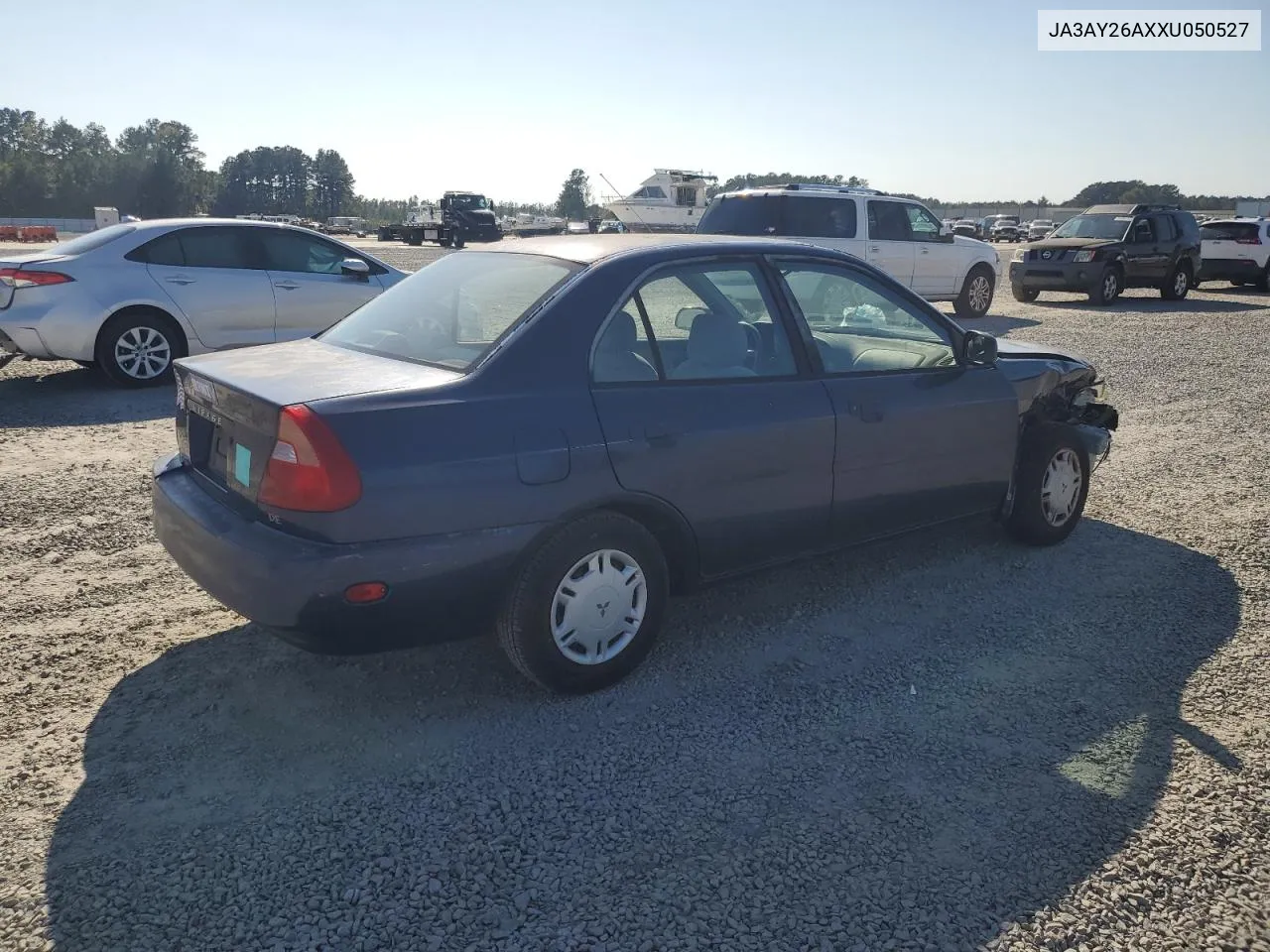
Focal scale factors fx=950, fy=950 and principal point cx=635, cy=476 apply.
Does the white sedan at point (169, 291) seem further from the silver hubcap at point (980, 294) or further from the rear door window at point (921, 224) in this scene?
→ the silver hubcap at point (980, 294)

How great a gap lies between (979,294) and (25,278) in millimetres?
13535

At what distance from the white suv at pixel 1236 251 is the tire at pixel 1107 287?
4.80 m

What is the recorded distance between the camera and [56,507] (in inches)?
208

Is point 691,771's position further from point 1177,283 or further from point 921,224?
point 1177,283

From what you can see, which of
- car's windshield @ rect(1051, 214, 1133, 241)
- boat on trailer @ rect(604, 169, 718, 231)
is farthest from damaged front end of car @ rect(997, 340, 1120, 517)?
boat on trailer @ rect(604, 169, 718, 231)

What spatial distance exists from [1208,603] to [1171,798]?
182 centimetres

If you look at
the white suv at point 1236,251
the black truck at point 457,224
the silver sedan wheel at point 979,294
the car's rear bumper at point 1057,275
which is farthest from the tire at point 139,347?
the black truck at point 457,224

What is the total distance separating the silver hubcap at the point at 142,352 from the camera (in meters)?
8.23

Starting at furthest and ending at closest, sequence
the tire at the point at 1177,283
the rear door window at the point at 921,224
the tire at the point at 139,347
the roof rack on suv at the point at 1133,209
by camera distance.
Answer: the tire at the point at 1177,283, the roof rack on suv at the point at 1133,209, the rear door window at the point at 921,224, the tire at the point at 139,347

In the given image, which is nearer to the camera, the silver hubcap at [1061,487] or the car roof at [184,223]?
the silver hubcap at [1061,487]

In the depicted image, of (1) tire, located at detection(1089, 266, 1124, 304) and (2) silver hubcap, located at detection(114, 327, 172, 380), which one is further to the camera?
(1) tire, located at detection(1089, 266, 1124, 304)

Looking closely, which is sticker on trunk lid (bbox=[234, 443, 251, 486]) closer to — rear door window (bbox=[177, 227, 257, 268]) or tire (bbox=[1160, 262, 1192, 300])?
rear door window (bbox=[177, 227, 257, 268])

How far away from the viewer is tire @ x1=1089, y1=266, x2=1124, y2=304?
17688 millimetres

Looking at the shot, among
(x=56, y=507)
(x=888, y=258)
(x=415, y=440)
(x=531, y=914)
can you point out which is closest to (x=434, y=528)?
(x=415, y=440)
